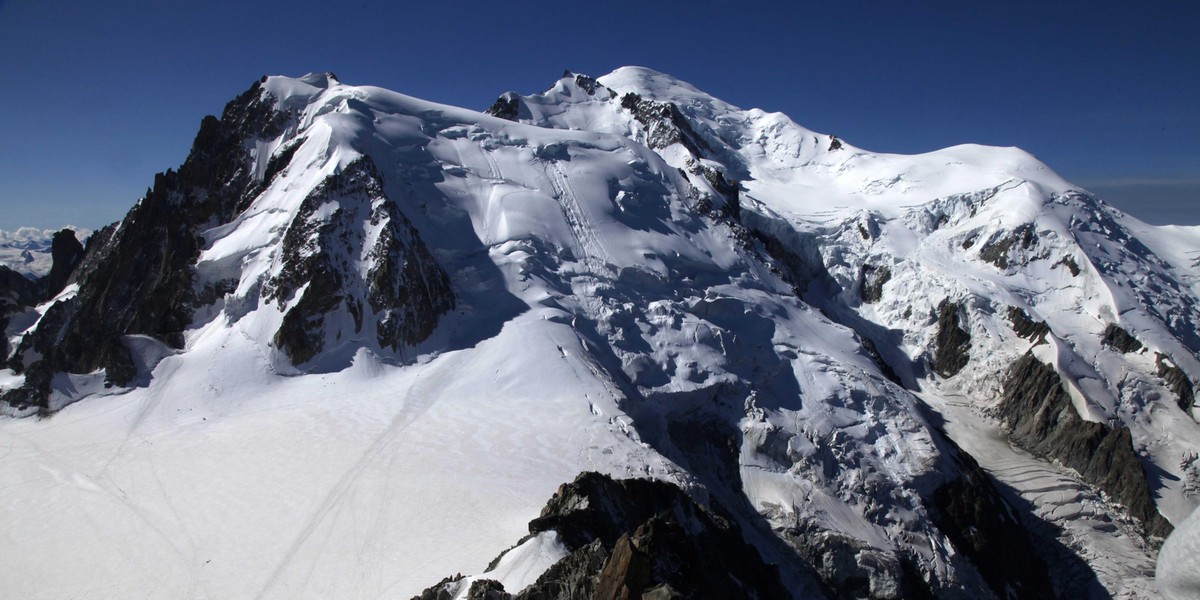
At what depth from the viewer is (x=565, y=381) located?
3694 centimetres

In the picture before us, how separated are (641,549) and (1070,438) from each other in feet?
147

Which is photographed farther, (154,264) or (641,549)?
(154,264)

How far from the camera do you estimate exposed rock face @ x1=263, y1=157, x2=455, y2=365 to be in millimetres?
39469

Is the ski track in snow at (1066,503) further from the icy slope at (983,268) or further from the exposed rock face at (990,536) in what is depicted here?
the exposed rock face at (990,536)

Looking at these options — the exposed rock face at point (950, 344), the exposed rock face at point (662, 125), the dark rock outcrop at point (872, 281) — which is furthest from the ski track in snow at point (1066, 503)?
the exposed rock face at point (662, 125)

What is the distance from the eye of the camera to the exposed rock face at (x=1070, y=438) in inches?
1762

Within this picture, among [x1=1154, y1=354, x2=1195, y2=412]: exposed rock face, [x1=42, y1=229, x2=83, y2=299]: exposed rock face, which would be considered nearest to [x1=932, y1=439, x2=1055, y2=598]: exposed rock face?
[x1=1154, y1=354, x2=1195, y2=412]: exposed rock face

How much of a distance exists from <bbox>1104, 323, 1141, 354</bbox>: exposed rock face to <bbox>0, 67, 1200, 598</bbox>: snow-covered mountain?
0.77 feet

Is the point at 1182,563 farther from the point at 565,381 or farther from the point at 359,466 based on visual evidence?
the point at 565,381

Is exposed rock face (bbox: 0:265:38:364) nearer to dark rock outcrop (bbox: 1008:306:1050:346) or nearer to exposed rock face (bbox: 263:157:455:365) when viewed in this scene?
exposed rock face (bbox: 263:157:455:365)

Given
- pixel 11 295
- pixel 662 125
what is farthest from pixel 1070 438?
pixel 11 295

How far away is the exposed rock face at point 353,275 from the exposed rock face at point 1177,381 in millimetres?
50575

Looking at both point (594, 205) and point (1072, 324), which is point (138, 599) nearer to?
point (594, 205)

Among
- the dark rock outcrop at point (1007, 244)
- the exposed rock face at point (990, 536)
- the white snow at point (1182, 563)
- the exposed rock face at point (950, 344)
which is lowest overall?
the exposed rock face at point (990, 536)
